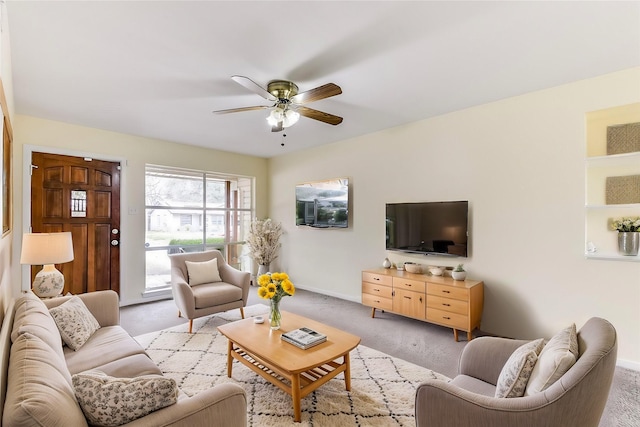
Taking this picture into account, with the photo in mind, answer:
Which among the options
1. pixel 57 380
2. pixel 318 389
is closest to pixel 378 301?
pixel 318 389

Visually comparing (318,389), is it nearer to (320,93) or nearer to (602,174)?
(320,93)

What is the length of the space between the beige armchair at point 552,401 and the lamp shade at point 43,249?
3.18 metres

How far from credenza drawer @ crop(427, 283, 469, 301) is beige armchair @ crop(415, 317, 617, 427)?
164cm

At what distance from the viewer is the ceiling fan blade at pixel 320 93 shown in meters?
2.23

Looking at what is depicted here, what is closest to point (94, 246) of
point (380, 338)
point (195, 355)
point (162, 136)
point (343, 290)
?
point (162, 136)

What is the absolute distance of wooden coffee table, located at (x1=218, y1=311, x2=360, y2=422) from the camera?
194cm

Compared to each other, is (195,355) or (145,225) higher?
(145,225)

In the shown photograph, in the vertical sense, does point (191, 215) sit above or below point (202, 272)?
above

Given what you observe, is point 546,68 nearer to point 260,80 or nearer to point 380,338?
point 260,80

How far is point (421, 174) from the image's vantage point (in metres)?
3.92

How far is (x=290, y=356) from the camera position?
6.68 ft

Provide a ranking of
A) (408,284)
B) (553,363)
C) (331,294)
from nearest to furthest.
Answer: (553,363), (408,284), (331,294)

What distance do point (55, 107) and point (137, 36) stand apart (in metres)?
2.17

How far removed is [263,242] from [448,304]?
3.48m
